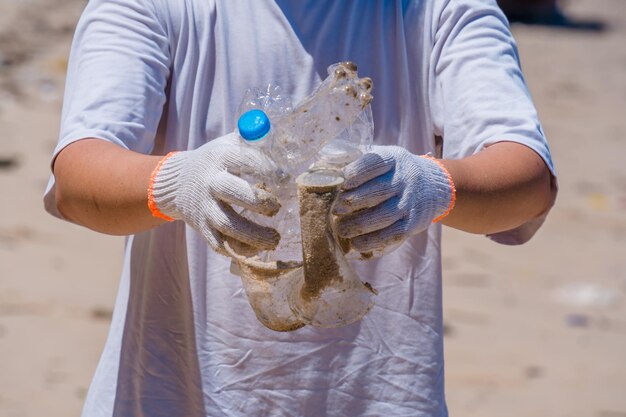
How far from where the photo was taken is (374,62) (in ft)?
6.60

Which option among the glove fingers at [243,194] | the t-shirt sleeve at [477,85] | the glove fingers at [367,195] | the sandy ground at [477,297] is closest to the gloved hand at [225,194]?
the glove fingers at [243,194]

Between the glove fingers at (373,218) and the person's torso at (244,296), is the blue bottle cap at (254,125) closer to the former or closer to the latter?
the glove fingers at (373,218)

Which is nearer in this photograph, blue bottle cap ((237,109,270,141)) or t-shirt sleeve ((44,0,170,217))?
blue bottle cap ((237,109,270,141))

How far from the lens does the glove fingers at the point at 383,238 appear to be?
1.66 meters

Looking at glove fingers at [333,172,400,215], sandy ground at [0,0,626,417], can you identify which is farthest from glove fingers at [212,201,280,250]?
sandy ground at [0,0,626,417]

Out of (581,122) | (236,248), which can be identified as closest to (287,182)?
(236,248)

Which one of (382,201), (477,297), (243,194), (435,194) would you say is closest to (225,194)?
(243,194)

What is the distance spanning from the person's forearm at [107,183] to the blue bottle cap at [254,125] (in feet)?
0.67

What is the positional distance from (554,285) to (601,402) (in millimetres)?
1245

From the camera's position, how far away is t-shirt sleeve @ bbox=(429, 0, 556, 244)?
1.89 meters

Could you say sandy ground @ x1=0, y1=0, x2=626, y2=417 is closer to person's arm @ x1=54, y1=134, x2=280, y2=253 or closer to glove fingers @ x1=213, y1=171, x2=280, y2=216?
person's arm @ x1=54, y1=134, x2=280, y2=253

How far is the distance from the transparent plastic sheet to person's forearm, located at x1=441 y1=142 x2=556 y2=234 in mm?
188

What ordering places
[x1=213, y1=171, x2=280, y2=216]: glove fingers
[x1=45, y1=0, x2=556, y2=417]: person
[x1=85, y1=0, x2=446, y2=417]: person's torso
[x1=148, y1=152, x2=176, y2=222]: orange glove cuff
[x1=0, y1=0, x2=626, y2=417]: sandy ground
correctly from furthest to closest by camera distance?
[x1=0, y1=0, x2=626, y2=417]: sandy ground, [x1=85, y1=0, x2=446, y2=417]: person's torso, [x1=45, y1=0, x2=556, y2=417]: person, [x1=148, y1=152, x2=176, y2=222]: orange glove cuff, [x1=213, y1=171, x2=280, y2=216]: glove fingers

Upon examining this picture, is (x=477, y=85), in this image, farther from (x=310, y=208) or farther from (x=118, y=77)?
(x=118, y=77)
